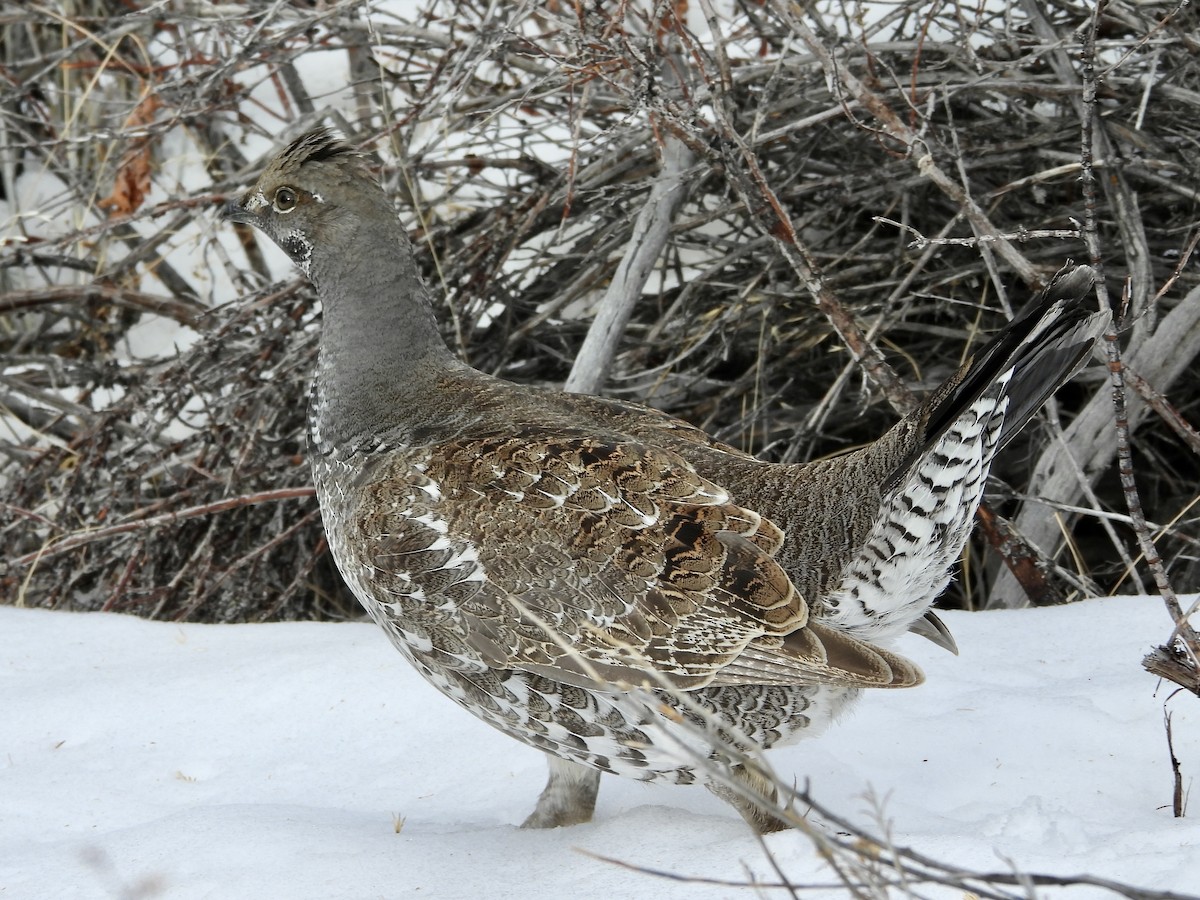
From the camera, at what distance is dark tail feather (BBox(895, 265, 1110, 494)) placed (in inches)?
104

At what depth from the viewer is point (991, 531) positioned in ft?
13.0

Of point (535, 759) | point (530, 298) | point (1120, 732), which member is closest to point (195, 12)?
point (530, 298)

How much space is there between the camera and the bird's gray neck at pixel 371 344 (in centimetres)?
339

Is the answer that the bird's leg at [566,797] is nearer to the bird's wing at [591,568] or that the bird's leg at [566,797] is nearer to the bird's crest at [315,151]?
the bird's wing at [591,568]

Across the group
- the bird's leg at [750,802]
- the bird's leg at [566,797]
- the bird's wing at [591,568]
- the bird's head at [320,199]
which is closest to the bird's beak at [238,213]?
the bird's head at [320,199]

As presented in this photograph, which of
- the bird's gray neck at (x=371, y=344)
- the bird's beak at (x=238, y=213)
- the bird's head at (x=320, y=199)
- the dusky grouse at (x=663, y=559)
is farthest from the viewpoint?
the bird's beak at (x=238, y=213)

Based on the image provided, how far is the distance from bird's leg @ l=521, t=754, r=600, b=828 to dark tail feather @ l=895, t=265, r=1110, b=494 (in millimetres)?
1100

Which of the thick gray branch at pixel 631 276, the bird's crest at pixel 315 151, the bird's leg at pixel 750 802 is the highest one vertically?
the bird's crest at pixel 315 151

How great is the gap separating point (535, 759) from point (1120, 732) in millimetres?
1563

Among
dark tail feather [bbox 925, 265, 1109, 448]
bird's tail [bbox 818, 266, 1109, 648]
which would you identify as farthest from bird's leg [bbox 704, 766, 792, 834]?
dark tail feather [bbox 925, 265, 1109, 448]

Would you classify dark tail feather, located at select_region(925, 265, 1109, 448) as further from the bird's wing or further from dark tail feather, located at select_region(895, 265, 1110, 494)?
the bird's wing

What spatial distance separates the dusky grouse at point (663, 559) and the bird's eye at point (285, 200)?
0.84 m

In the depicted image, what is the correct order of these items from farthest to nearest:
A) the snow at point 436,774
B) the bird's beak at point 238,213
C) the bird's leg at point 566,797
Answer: the bird's beak at point 238,213 < the bird's leg at point 566,797 < the snow at point 436,774

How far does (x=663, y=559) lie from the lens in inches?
112
